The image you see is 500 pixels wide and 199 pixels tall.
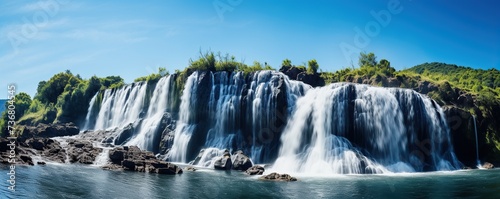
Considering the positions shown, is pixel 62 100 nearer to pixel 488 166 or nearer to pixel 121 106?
pixel 121 106

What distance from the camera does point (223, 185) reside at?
2784 centimetres

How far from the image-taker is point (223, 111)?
157 ft

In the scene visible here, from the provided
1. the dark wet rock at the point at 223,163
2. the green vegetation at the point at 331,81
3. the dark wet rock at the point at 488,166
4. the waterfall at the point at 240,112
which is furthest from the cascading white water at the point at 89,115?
the dark wet rock at the point at 488,166

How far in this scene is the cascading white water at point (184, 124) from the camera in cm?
4619

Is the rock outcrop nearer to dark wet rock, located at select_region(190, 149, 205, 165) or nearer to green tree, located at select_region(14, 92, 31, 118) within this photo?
dark wet rock, located at select_region(190, 149, 205, 165)

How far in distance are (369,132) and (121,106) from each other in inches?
1663

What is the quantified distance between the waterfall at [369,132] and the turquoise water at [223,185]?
541 cm

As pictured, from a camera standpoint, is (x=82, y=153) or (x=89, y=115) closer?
(x=82, y=153)

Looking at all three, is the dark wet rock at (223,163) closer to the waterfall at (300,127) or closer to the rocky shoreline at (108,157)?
the rocky shoreline at (108,157)

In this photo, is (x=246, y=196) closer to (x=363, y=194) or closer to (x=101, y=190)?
(x=363, y=194)

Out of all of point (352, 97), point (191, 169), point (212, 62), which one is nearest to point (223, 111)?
point (212, 62)

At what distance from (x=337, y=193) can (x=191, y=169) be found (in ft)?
54.0

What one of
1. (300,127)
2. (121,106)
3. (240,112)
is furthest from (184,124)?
(121,106)

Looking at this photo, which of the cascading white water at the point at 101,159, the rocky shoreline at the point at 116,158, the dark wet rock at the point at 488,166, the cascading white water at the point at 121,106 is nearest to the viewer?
the rocky shoreline at the point at 116,158
